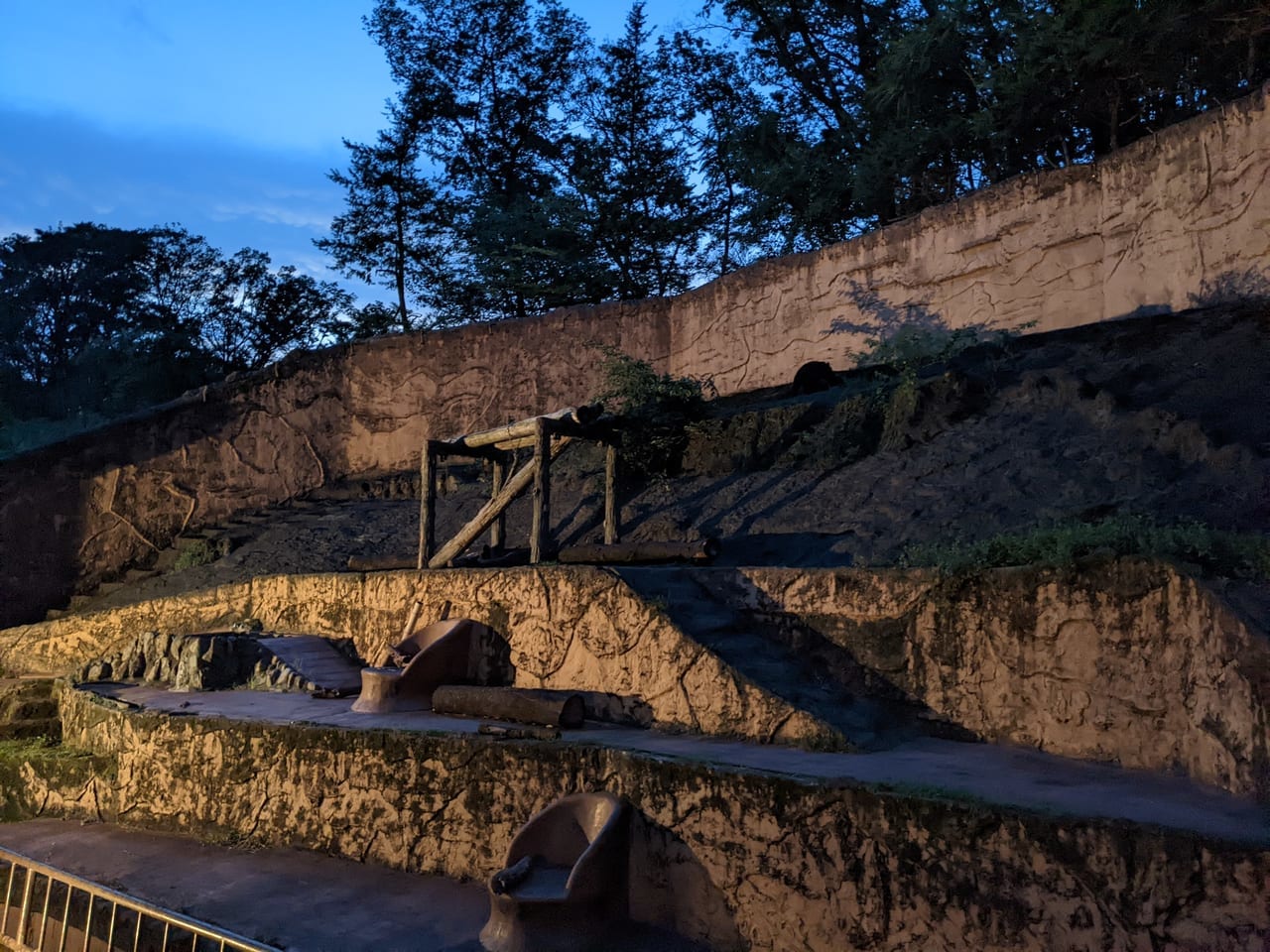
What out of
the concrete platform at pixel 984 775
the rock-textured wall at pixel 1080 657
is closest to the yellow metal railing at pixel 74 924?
the concrete platform at pixel 984 775

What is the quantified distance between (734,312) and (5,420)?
636 inches

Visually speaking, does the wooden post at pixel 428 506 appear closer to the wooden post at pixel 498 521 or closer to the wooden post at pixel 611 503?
the wooden post at pixel 498 521

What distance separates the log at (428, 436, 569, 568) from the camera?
8.49 m

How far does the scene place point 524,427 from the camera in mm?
8305

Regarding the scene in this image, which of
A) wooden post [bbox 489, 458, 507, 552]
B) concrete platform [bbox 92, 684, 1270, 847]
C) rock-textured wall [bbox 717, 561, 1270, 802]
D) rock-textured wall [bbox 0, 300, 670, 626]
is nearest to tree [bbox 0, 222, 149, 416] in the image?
rock-textured wall [bbox 0, 300, 670, 626]

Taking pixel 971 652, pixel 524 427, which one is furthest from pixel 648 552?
pixel 971 652

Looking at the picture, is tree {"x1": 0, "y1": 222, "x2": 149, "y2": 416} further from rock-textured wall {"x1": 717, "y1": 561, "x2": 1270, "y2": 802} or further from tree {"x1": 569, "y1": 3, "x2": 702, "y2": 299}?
rock-textured wall {"x1": 717, "y1": 561, "x2": 1270, "y2": 802}

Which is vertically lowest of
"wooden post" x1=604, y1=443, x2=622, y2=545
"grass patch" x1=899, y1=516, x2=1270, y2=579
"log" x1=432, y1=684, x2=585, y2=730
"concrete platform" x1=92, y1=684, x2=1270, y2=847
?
"concrete platform" x1=92, y1=684, x2=1270, y2=847

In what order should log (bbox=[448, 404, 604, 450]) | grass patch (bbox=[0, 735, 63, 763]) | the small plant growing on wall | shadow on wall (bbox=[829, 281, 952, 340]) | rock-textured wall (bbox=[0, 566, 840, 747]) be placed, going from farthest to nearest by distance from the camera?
shadow on wall (bbox=[829, 281, 952, 340]) < the small plant growing on wall < log (bbox=[448, 404, 604, 450]) < grass patch (bbox=[0, 735, 63, 763]) < rock-textured wall (bbox=[0, 566, 840, 747])

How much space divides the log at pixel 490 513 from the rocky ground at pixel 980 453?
1.35 metres

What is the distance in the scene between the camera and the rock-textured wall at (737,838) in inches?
118

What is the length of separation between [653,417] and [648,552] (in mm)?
3801

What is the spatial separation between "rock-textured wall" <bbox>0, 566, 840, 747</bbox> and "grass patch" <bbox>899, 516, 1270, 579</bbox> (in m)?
1.14

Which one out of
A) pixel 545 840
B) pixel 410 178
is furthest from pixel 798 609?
Result: pixel 410 178
